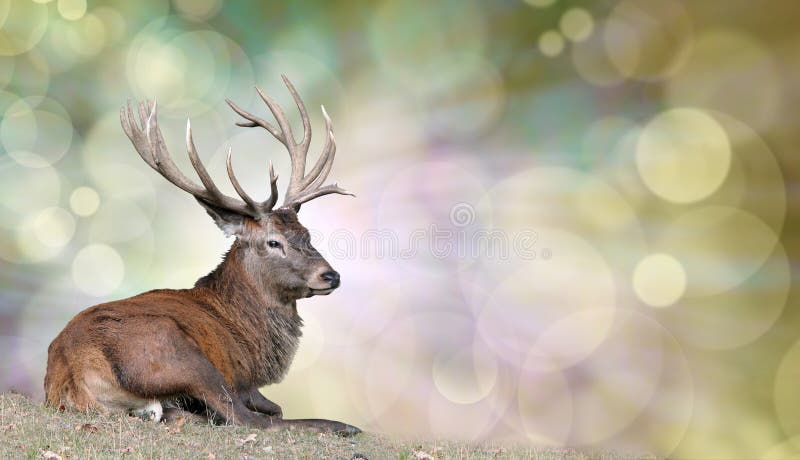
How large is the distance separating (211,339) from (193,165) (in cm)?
192

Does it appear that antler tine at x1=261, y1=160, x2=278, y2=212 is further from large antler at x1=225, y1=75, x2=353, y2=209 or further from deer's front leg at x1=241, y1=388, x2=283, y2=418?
deer's front leg at x1=241, y1=388, x2=283, y2=418

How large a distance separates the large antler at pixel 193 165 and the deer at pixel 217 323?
12 millimetres

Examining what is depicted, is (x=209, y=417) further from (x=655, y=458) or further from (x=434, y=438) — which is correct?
(x=655, y=458)

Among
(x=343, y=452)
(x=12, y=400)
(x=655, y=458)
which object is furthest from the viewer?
(x=655, y=458)

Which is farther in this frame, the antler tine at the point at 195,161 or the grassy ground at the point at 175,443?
the antler tine at the point at 195,161

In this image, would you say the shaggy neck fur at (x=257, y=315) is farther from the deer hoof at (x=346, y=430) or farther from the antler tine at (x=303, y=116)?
the antler tine at (x=303, y=116)

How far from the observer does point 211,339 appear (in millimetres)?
8422

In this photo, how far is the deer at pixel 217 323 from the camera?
7621mm

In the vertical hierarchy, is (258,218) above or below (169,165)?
below

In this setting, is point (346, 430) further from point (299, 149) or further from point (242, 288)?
point (299, 149)

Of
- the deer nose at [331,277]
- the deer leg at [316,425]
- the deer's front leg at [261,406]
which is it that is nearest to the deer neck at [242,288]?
the deer nose at [331,277]

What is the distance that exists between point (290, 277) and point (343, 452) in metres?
2.54

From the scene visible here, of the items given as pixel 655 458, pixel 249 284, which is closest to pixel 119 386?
pixel 249 284

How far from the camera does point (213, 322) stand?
28.5 feet
